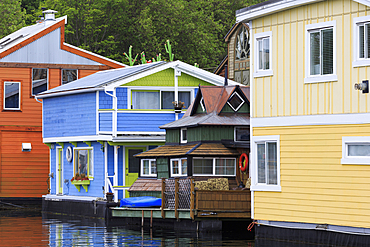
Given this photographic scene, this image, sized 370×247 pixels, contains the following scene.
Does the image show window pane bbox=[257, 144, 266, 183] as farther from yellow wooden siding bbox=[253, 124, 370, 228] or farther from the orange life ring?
the orange life ring

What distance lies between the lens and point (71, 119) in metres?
34.0

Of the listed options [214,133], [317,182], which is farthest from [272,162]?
[214,133]

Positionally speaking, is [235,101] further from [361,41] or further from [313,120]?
[361,41]

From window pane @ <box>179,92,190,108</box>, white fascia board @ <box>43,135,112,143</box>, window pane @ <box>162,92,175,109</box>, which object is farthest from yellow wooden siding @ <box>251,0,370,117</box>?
window pane @ <box>179,92,190,108</box>

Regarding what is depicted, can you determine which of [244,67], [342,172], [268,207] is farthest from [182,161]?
[244,67]

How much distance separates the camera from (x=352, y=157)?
782 inches

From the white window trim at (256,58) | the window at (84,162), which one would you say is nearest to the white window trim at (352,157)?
the white window trim at (256,58)

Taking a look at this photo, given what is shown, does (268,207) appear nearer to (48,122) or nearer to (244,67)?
(48,122)

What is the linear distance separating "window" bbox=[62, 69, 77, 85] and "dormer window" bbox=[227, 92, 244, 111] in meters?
14.5

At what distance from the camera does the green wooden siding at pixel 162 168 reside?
94.2ft

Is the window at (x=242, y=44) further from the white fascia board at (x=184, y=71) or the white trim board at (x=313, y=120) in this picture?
the white trim board at (x=313, y=120)

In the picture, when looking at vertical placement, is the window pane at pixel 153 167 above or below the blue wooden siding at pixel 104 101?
below

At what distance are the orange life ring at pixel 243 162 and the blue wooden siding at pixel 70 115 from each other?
8179 millimetres

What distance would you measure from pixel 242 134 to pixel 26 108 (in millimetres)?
15602
